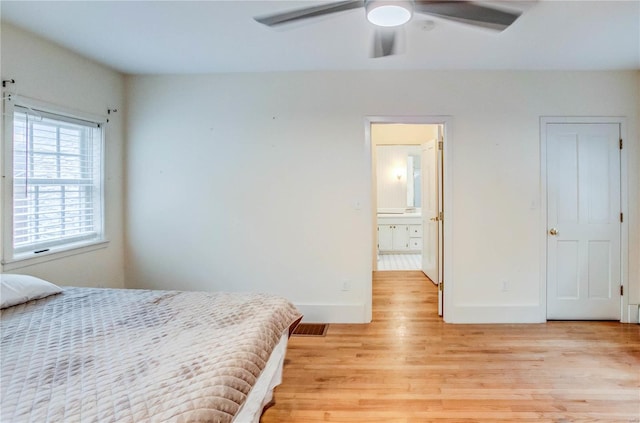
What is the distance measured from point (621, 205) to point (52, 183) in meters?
5.25

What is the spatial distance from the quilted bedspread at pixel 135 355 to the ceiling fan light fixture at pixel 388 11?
5.50 feet

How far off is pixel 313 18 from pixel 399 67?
1812mm

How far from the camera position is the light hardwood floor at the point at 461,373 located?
7.06 feet

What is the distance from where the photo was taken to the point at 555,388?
94.4 inches

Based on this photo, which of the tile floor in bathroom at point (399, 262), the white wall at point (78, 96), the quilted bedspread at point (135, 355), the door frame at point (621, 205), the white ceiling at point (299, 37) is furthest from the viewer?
the tile floor in bathroom at point (399, 262)

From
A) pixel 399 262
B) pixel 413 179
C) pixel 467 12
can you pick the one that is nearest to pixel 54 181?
pixel 467 12

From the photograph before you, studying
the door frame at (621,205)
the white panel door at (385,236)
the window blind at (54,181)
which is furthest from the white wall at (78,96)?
the white panel door at (385,236)

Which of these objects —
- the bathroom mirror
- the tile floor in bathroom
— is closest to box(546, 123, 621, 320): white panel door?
the tile floor in bathroom

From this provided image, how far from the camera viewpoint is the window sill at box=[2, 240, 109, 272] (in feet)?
8.61

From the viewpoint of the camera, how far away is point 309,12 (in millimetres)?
1888

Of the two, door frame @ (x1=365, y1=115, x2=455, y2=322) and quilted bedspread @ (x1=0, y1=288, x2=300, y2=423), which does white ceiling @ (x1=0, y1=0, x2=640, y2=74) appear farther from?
quilted bedspread @ (x1=0, y1=288, x2=300, y2=423)

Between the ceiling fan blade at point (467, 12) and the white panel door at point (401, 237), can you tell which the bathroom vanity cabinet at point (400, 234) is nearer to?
the white panel door at point (401, 237)

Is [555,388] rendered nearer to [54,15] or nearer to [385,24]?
[385,24]

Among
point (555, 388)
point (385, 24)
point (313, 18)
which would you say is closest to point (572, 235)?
point (555, 388)
